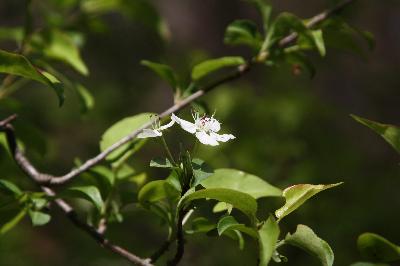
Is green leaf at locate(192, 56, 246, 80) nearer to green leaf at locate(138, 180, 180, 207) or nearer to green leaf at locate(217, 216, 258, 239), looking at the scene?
green leaf at locate(138, 180, 180, 207)

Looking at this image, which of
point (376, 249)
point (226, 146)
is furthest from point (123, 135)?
point (226, 146)

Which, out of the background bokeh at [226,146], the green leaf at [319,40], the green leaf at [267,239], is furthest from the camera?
the background bokeh at [226,146]

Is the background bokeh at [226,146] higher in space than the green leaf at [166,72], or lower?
lower

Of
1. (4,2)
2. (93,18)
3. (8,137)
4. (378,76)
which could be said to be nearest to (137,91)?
(4,2)

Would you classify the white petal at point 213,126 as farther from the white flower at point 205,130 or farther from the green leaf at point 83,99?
the green leaf at point 83,99

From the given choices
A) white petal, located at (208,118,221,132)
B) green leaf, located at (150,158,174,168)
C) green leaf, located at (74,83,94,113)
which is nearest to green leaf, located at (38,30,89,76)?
green leaf, located at (74,83,94,113)

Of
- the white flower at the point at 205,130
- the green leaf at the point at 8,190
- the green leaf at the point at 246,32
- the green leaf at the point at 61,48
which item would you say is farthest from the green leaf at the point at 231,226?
the green leaf at the point at 61,48
